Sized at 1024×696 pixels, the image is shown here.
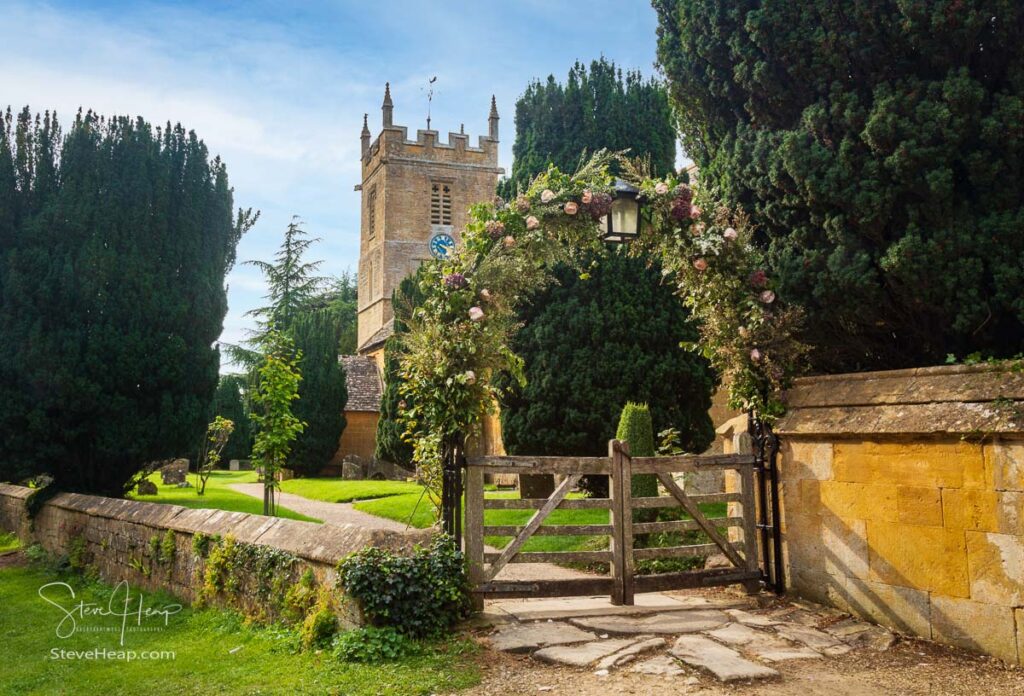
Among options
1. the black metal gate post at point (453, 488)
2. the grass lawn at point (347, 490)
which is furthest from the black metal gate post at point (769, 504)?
the grass lawn at point (347, 490)

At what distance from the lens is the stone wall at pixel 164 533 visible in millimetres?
6449

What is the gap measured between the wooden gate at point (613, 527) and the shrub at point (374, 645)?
0.87 meters

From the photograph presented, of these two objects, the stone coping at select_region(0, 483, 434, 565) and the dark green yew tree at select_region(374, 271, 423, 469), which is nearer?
the stone coping at select_region(0, 483, 434, 565)

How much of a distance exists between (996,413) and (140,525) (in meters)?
9.08

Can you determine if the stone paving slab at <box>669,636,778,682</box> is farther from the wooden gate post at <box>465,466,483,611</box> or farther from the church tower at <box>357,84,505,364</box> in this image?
the church tower at <box>357,84,505,364</box>

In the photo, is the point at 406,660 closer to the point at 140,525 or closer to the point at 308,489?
the point at 140,525

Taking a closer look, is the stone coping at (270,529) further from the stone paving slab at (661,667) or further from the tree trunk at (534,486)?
the tree trunk at (534,486)

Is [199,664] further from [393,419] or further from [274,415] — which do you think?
[393,419]

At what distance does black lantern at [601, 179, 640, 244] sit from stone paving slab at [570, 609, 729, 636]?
11.5 feet

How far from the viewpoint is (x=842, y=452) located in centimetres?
652

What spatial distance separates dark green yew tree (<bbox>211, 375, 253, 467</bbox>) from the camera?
33.4 m

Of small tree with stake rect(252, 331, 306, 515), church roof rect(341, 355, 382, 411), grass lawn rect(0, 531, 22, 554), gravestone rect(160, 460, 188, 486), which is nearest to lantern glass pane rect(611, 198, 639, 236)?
small tree with stake rect(252, 331, 306, 515)

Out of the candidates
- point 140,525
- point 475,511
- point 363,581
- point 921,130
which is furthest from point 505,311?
point 140,525

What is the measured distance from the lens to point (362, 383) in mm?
33312
